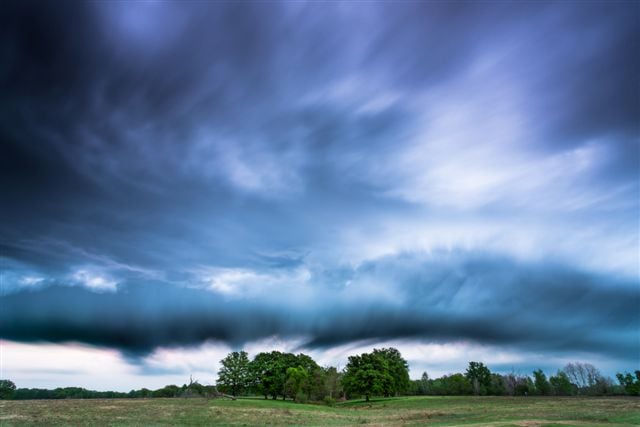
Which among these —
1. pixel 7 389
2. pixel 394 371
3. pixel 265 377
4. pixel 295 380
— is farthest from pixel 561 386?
pixel 7 389

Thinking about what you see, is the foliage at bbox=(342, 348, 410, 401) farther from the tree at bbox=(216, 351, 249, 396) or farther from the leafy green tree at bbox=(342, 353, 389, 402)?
the tree at bbox=(216, 351, 249, 396)

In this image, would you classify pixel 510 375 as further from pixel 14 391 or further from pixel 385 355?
pixel 14 391

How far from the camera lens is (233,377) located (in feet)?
371

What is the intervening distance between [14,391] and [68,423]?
153 meters

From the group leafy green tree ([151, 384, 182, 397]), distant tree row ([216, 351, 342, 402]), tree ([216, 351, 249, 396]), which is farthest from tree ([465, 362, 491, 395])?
leafy green tree ([151, 384, 182, 397])

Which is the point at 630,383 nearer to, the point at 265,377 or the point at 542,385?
the point at 542,385

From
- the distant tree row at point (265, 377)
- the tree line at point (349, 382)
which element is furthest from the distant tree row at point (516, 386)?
the distant tree row at point (265, 377)

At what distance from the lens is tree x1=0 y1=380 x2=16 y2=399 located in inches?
5763

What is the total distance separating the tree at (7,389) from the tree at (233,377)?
91545mm

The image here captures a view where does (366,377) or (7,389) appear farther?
(7,389)

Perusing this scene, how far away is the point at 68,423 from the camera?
134 feet

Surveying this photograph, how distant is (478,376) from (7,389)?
593 feet

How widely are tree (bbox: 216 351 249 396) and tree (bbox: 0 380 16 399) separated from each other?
91.5 meters

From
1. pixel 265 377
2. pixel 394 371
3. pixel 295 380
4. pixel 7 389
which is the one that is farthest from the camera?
pixel 7 389
